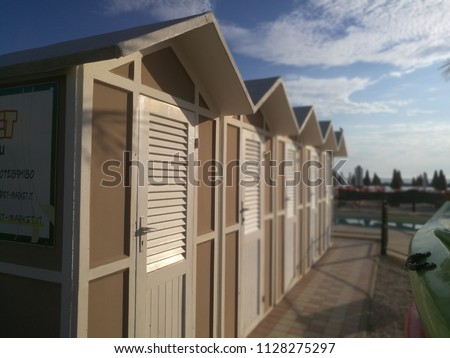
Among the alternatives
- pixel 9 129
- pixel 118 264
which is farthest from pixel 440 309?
pixel 9 129

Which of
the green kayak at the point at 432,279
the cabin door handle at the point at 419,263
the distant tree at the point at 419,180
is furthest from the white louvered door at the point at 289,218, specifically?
the distant tree at the point at 419,180

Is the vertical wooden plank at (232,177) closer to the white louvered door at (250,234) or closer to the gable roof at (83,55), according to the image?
the white louvered door at (250,234)

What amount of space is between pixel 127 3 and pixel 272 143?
3857 millimetres

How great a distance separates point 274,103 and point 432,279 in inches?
157

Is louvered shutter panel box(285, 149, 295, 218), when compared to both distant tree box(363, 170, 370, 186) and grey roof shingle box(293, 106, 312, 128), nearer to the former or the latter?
grey roof shingle box(293, 106, 312, 128)

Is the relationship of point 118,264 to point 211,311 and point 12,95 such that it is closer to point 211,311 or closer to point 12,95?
point 12,95

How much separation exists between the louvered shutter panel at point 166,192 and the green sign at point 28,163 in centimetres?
89

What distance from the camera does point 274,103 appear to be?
19.7 ft

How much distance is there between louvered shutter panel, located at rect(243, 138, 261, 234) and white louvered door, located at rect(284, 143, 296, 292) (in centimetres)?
150

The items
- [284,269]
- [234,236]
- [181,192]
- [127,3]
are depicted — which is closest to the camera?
[127,3]

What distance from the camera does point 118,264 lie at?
2695mm

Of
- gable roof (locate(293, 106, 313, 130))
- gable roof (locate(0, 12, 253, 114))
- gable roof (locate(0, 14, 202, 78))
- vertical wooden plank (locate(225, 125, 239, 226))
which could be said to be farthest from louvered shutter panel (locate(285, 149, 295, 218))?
gable roof (locate(0, 14, 202, 78))

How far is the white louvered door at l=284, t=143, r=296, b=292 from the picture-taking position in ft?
23.7

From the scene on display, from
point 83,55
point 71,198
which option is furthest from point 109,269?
point 83,55
